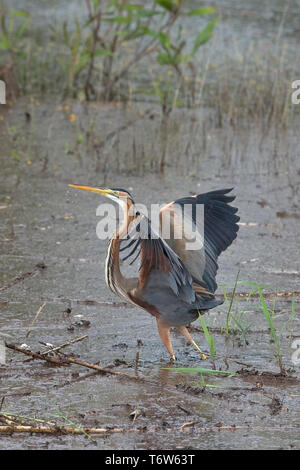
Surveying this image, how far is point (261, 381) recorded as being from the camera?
408 centimetres

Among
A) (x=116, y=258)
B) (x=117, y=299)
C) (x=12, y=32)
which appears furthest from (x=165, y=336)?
(x=12, y=32)

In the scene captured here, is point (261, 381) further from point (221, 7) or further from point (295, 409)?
point (221, 7)

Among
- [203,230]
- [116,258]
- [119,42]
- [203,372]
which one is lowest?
[203,372]

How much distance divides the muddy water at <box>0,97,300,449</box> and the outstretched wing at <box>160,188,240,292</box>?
16.0 inches

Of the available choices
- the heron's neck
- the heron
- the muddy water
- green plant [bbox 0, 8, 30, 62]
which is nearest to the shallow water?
the muddy water

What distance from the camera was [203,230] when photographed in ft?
15.1

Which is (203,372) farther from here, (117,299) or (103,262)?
(103,262)

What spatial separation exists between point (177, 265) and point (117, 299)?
110 centimetres

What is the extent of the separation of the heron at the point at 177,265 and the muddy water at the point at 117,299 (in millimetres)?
238

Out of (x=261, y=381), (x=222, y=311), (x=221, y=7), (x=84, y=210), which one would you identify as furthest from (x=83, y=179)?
(x=221, y=7)

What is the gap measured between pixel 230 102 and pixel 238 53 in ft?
4.08

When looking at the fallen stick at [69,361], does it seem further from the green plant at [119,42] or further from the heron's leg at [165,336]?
the green plant at [119,42]

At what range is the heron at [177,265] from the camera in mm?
4297

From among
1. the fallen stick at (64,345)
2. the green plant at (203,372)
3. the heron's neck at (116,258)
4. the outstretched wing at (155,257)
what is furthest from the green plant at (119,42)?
the green plant at (203,372)
